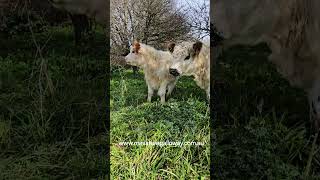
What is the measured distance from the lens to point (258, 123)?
450cm

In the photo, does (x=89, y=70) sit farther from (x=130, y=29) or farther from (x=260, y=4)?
(x=260, y=4)

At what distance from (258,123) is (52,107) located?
5.74 feet

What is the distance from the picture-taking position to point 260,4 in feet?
14.6

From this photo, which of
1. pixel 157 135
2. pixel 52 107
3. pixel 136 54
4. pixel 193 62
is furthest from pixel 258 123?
pixel 52 107

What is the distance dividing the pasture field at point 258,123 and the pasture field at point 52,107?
1.02 m

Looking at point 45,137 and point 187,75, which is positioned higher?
point 187,75

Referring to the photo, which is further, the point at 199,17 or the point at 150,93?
the point at 150,93

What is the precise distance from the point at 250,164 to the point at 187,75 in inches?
35.6

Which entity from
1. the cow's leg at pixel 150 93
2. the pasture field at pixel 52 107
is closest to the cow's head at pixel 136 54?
the cow's leg at pixel 150 93

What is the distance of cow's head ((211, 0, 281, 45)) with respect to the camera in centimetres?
443

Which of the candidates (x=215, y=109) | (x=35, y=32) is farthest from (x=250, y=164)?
(x=35, y=32)

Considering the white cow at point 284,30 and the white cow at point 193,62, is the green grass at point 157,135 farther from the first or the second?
the white cow at point 284,30

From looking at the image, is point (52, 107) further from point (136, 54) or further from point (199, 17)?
point (199, 17)

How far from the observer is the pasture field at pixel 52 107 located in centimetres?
445
